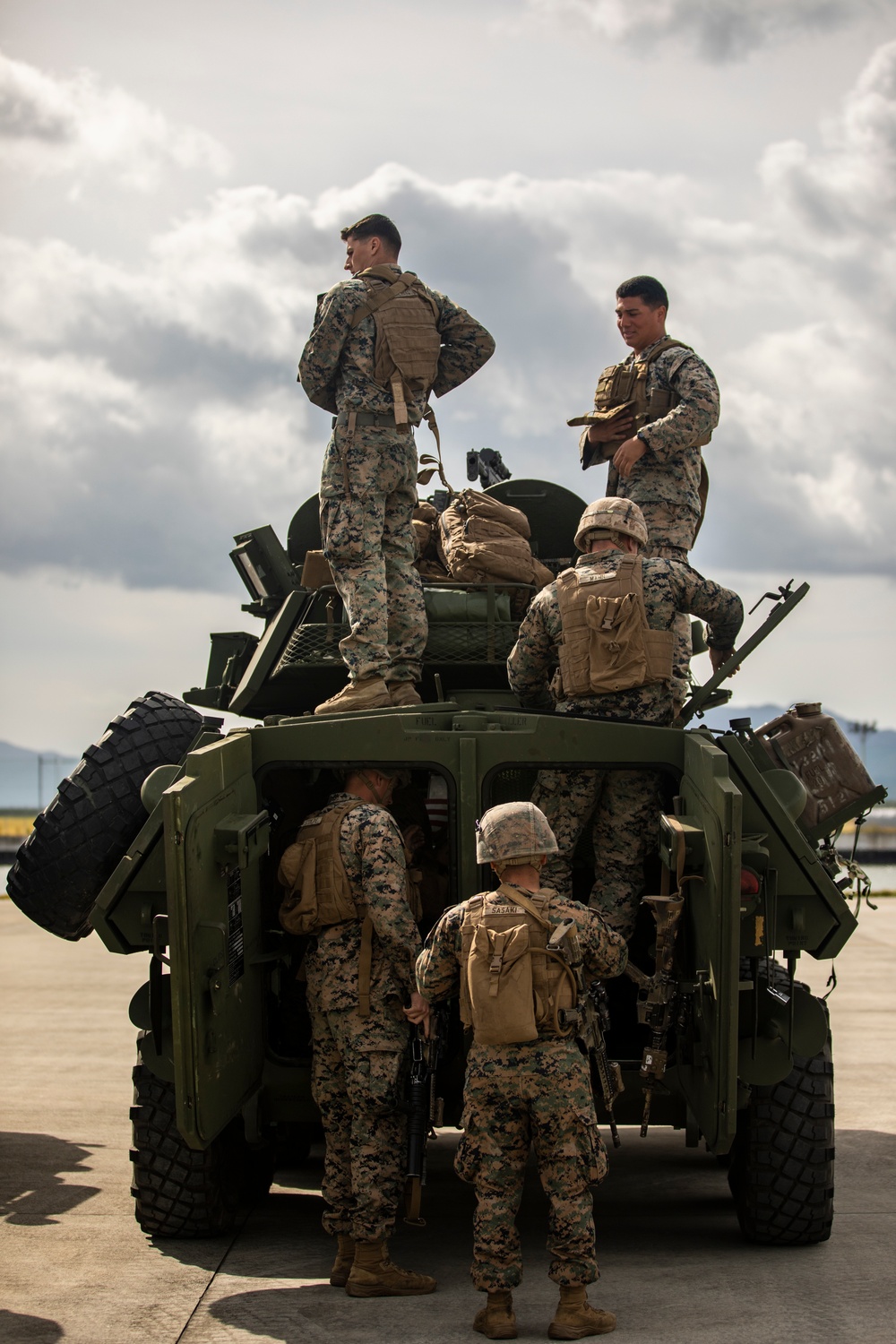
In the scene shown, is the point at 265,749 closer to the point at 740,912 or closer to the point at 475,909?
the point at 475,909

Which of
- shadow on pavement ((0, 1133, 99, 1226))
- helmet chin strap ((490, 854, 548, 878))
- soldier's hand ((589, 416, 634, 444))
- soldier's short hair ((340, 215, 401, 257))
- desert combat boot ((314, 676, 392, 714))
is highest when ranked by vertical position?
soldier's short hair ((340, 215, 401, 257))

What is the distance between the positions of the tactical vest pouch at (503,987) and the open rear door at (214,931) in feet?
2.95

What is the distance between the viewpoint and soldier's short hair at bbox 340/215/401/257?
7059 mm

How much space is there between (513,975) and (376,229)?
368 centimetres

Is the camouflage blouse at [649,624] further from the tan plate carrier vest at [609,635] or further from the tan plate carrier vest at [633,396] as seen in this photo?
the tan plate carrier vest at [633,396]

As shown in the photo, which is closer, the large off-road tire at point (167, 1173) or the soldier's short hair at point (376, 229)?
the large off-road tire at point (167, 1173)

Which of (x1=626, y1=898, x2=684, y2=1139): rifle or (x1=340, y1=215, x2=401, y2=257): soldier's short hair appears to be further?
(x1=340, y1=215, x2=401, y2=257): soldier's short hair

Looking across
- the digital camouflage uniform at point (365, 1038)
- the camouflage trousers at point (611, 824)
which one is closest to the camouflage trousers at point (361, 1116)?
the digital camouflage uniform at point (365, 1038)

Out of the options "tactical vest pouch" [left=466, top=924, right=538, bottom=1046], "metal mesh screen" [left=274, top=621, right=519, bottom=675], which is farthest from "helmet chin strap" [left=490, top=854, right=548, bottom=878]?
"metal mesh screen" [left=274, top=621, right=519, bottom=675]

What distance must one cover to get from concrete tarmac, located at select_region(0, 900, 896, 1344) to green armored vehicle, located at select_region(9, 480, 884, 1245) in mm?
254

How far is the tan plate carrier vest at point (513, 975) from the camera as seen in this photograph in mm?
4750

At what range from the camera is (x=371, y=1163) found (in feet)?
17.4

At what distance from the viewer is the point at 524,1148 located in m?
4.91

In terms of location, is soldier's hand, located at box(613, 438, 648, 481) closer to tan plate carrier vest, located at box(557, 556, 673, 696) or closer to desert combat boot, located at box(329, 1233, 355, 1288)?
tan plate carrier vest, located at box(557, 556, 673, 696)
